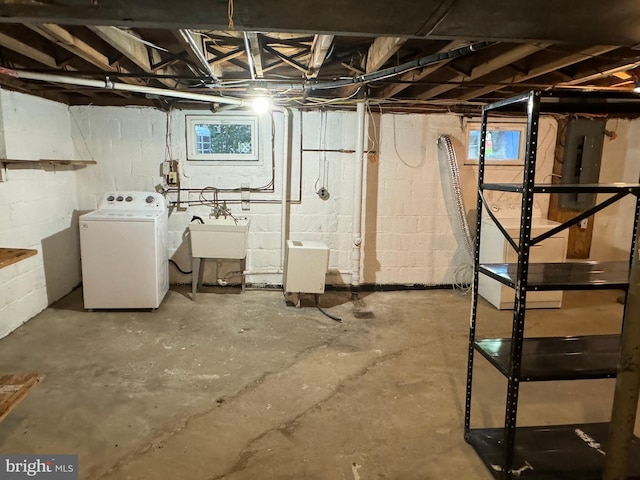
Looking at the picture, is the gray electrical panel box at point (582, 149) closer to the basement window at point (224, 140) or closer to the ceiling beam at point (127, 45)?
the basement window at point (224, 140)

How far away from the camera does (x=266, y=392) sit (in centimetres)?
256

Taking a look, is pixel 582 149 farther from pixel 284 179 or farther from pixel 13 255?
pixel 13 255

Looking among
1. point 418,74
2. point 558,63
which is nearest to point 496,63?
point 558,63

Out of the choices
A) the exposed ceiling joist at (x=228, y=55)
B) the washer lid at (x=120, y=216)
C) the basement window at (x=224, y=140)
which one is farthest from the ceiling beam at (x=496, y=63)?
the washer lid at (x=120, y=216)

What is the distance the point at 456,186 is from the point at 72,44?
3.47 meters

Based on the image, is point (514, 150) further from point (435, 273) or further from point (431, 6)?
point (431, 6)

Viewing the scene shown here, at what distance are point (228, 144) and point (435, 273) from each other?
8.52 ft

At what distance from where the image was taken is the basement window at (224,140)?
14.2ft

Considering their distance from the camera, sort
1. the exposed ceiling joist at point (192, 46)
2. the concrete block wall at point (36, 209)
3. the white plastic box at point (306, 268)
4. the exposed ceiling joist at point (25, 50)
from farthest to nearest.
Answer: the white plastic box at point (306, 268)
the concrete block wall at point (36, 209)
the exposed ceiling joist at point (25, 50)
the exposed ceiling joist at point (192, 46)

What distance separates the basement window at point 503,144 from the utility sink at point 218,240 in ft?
8.47

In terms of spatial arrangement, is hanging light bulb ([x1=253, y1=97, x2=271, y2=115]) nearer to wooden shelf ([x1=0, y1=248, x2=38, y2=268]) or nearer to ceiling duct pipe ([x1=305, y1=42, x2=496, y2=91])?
ceiling duct pipe ([x1=305, y1=42, x2=496, y2=91])

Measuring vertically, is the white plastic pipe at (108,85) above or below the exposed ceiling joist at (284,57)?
below

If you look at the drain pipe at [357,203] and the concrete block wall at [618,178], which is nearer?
the drain pipe at [357,203]

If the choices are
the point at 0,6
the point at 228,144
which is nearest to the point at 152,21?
the point at 0,6
